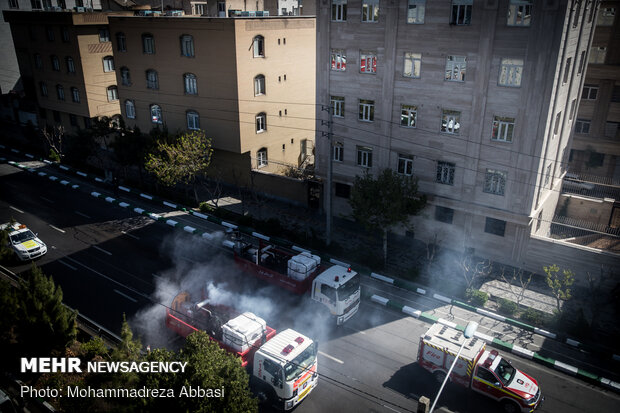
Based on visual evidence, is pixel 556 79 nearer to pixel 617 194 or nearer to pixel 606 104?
pixel 617 194

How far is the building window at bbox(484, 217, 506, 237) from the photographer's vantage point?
30312mm

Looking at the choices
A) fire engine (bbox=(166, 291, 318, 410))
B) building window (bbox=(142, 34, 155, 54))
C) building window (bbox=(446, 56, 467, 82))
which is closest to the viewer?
fire engine (bbox=(166, 291, 318, 410))

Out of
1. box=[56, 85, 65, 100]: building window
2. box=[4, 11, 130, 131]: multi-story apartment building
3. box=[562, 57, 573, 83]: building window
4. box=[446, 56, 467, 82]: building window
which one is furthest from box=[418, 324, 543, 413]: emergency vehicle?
box=[56, 85, 65, 100]: building window

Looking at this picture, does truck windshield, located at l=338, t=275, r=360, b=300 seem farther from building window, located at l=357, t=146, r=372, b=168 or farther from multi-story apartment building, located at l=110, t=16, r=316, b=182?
multi-story apartment building, located at l=110, t=16, r=316, b=182

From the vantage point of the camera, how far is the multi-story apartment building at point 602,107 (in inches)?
1603

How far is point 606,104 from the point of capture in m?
41.7

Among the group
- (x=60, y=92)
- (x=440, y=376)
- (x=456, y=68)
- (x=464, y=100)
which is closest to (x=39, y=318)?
(x=440, y=376)

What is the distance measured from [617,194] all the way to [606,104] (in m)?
10.0

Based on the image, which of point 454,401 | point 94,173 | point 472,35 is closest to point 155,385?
point 454,401

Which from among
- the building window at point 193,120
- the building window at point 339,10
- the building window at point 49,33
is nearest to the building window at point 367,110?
the building window at point 339,10

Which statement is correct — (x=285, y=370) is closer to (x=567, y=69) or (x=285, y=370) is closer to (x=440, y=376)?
(x=440, y=376)

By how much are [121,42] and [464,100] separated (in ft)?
112

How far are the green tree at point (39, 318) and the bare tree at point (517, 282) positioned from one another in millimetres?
24246

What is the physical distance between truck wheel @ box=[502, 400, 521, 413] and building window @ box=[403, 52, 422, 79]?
20.2 m
